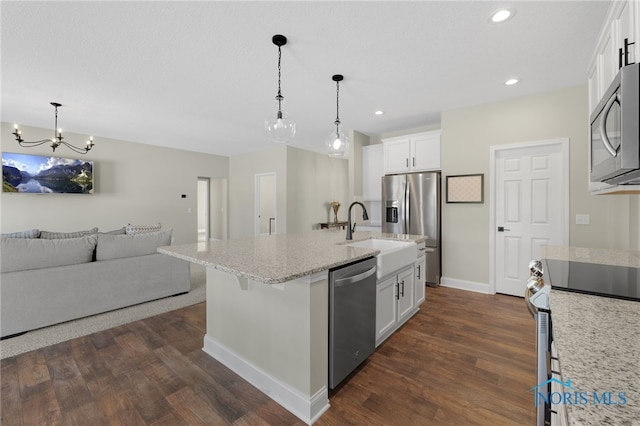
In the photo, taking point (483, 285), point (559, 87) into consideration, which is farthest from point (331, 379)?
point (559, 87)

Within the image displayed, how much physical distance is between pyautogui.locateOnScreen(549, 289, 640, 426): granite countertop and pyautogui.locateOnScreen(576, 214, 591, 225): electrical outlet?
9.84ft

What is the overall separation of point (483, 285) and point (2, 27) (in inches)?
222

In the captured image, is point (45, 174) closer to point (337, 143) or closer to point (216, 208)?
point (216, 208)

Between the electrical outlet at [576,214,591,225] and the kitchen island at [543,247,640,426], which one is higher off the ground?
the electrical outlet at [576,214,591,225]

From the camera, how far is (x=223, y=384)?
73.4 inches

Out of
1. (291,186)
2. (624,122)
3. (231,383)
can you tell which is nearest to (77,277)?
(231,383)

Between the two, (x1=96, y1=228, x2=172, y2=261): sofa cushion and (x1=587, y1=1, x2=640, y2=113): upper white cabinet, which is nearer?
(x1=587, y1=1, x2=640, y2=113): upper white cabinet

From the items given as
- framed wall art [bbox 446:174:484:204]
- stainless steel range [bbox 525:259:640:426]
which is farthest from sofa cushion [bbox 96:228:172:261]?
framed wall art [bbox 446:174:484:204]

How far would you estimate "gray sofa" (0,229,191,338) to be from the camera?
2518 millimetres

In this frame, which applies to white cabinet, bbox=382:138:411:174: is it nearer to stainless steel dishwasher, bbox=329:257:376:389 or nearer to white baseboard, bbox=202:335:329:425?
stainless steel dishwasher, bbox=329:257:376:389

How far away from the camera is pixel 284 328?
170cm

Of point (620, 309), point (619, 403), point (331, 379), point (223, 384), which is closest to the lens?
point (619, 403)

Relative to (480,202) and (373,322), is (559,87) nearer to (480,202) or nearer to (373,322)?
(480,202)

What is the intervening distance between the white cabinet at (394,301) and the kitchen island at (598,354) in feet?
4.32
